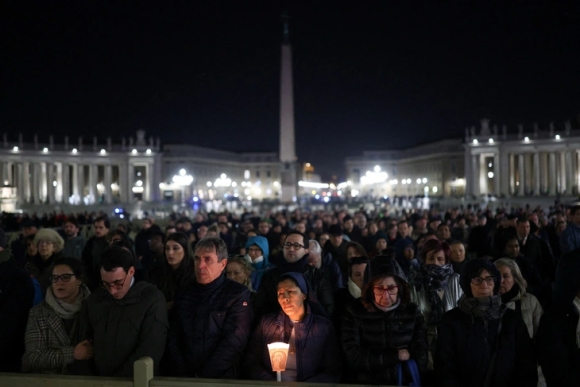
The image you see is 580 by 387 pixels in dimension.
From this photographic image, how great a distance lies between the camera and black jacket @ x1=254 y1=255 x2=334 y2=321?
518cm

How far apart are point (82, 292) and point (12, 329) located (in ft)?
1.89

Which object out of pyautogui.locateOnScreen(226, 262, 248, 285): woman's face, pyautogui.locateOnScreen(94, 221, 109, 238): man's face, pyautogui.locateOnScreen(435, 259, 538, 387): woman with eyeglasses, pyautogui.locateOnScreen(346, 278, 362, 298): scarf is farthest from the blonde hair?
pyautogui.locateOnScreen(435, 259, 538, 387): woman with eyeglasses

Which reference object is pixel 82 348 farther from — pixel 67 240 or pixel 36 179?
pixel 36 179

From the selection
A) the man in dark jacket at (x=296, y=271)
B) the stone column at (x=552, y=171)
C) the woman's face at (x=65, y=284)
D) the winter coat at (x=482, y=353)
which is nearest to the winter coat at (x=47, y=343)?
the woman's face at (x=65, y=284)

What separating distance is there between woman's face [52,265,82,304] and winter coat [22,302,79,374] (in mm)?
135

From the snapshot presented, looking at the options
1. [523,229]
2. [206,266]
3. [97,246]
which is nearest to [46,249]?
[97,246]

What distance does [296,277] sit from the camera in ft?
14.9

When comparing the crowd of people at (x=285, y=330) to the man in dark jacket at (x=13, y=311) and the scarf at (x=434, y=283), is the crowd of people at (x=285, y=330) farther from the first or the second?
the scarf at (x=434, y=283)

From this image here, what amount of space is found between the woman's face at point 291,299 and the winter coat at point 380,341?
36cm

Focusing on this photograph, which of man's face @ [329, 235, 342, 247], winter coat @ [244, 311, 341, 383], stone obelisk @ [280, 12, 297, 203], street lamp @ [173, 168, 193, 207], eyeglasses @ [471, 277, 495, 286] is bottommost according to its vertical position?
winter coat @ [244, 311, 341, 383]

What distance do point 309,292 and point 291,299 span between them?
13.3 inches

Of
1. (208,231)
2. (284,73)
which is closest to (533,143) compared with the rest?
(284,73)

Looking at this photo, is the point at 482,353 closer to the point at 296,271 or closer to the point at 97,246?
the point at 296,271

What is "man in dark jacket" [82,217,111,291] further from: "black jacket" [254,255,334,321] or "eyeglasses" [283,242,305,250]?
"black jacket" [254,255,334,321]
